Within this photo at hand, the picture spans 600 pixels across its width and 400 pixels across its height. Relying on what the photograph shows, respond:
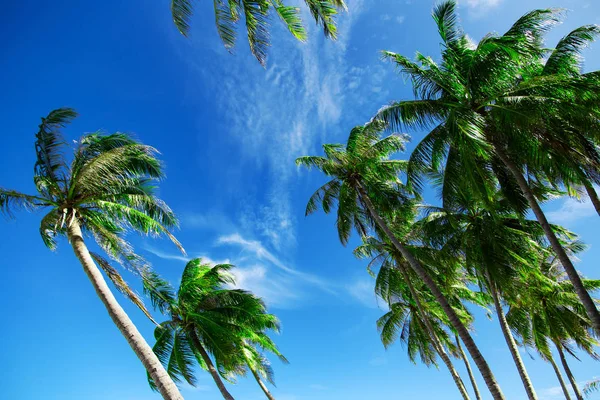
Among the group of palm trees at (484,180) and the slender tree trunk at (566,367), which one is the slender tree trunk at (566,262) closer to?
the group of palm trees at (484,180)

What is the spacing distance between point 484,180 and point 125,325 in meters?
10.5

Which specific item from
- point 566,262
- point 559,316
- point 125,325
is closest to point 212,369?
point 125,325

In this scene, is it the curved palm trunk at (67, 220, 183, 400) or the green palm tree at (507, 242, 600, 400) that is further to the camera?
the green palm tree at (507, 242, 600, 400)

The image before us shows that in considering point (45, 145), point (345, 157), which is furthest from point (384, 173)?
point (45, 145)

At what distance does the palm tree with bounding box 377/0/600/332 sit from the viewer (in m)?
10.1

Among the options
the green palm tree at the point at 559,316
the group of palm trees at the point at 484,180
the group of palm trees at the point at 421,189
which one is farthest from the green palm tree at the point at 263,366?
the green palm tree at the point at 559,316

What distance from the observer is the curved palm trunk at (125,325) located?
744 centimetres

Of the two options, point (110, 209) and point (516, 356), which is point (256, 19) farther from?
point (516, 356)

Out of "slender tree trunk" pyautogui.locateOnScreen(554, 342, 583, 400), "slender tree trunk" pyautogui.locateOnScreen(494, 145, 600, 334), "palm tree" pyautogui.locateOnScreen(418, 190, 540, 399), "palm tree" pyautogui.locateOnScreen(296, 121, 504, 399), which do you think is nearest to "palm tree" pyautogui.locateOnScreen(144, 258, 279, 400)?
"palm tree" pyautogui.locateOnScreen(296, 121, 504, 399)

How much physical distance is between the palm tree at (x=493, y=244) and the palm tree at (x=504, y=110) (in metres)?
1.78

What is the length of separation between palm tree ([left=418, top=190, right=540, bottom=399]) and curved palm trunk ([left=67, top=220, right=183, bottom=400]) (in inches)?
431

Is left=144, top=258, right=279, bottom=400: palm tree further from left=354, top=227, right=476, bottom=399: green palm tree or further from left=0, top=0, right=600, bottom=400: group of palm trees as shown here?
left=354, top=227, right=476, bottom=399: green palm tree

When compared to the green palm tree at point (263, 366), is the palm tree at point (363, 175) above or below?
above

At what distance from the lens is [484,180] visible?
11203 millimetres
